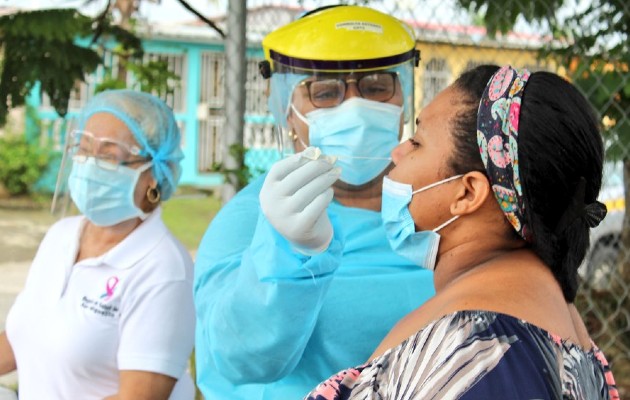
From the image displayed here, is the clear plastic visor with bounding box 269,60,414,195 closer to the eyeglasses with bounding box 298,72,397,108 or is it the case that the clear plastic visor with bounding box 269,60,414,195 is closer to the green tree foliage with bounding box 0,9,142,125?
the eyeglasses with bounding box 298,72,397,108

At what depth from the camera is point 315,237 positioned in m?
1.37

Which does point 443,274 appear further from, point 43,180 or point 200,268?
point 43,180

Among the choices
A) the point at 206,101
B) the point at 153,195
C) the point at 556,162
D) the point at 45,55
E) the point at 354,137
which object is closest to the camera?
the point at 556,162

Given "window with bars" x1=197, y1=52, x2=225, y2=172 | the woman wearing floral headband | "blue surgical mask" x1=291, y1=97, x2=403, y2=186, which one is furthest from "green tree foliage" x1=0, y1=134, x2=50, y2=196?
the woman wearing floral headband

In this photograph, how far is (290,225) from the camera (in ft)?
4.38

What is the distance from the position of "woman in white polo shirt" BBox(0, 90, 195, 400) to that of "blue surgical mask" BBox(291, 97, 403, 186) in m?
0.83

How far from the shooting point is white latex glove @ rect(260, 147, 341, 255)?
1.33 meters

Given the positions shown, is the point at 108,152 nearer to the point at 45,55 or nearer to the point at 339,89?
the point at 45,55

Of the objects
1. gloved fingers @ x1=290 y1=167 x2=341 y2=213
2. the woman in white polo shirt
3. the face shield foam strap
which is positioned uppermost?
the face shield foam strap

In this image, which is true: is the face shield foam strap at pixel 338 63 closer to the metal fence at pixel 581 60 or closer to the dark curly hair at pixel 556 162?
the dark curly hair at pixel 556 162

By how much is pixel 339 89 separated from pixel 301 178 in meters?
0.62

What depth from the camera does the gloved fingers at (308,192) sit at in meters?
1.33

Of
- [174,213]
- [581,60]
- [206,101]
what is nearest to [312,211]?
[581,60]

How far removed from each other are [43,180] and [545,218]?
43.9ft
